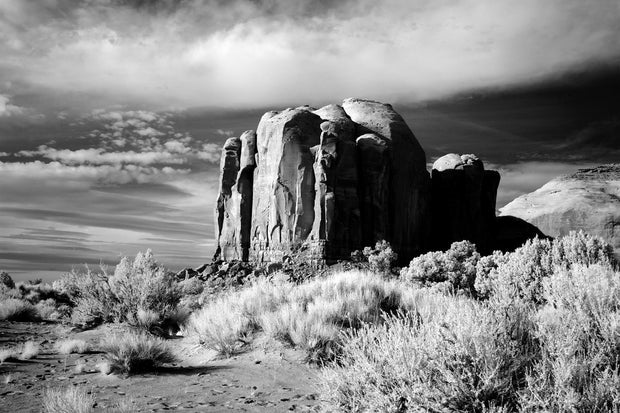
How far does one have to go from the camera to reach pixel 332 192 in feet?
141

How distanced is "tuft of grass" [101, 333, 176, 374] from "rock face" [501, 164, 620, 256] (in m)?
57.5

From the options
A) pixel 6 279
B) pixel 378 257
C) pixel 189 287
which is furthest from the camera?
pixel 378 257

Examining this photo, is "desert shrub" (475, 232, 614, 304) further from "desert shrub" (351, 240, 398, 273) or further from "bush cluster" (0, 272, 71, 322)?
"desert shrub" (351, 240, 398, 273)

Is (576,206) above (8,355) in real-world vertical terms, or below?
above

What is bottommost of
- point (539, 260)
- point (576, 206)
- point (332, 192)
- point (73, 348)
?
point (73, 348)

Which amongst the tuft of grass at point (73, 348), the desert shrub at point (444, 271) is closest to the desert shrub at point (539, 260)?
the desert shrub at point (444, 271)

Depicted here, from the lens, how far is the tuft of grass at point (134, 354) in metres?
8.77

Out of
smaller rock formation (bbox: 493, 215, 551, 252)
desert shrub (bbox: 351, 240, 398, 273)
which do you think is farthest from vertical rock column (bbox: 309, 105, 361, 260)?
smaller rock formation (bbox: 493, 215, 551, 252)

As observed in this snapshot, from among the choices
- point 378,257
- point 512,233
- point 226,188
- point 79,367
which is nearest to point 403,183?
point 378,257

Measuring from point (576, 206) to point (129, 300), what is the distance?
62.2 m

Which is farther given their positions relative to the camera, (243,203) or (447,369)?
(243,203)

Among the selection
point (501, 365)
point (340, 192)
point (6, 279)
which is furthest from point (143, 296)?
point (340, 192)

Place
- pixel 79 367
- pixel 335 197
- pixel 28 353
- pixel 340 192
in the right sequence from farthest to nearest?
pixel 340 192 → pixel 335 197 → pixel 28 353 → pixel 79 367

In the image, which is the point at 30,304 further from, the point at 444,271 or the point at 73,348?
the point at 444,271
